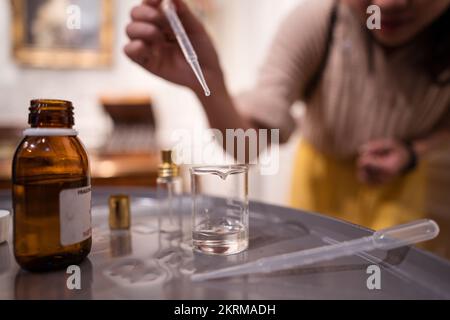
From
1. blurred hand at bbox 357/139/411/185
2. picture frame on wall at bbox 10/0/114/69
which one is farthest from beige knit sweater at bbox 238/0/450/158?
picture frame on wall at bbox 10/0/114/69

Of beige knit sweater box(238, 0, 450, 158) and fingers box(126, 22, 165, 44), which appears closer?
fingers box(126, 22, 165, 44)

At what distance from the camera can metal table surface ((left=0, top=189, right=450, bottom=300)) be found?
23cm

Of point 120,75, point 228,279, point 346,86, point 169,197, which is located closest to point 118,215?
point 169,197

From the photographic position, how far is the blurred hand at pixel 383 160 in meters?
0.65

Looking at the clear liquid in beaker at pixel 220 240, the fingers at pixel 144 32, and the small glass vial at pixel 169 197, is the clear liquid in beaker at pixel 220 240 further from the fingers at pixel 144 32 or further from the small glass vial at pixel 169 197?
the fingers at pixel 144 32

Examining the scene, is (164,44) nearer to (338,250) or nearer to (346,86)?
(338,250)

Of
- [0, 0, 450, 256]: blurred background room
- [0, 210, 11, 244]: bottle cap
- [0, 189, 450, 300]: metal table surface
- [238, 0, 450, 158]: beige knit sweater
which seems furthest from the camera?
[0, 0, 450, 256]: blurred background room

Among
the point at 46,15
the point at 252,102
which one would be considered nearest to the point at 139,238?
the point at 252,102

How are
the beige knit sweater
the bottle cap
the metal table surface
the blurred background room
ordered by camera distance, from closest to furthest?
1. the metal table surface
2. the bottle cap
3. the beige knit sweater
4. the blurred background room

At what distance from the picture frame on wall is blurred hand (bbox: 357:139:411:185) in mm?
1207

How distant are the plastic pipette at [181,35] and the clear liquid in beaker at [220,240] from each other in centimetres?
19

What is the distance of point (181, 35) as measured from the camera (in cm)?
39

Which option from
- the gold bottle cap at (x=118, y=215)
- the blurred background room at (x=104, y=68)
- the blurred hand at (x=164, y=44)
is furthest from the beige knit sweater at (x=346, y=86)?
the blurred background room at (x=104, y=68)

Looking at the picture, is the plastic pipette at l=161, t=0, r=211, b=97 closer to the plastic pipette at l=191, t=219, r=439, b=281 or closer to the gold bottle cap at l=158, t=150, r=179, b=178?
the gold bottle cap at l=158, t=150, r=179, b=178
